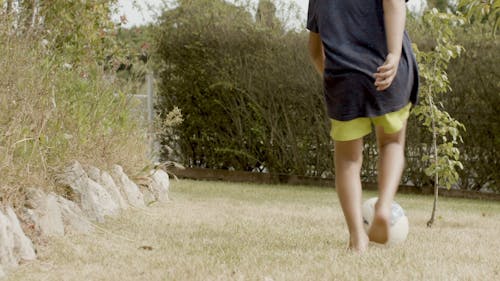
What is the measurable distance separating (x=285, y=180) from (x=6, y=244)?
24.2ft

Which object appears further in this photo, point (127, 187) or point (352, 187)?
point (127, 187)

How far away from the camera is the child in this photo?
390cm

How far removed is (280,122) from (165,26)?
2346 mm

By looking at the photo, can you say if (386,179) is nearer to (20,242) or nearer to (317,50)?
(317,50)

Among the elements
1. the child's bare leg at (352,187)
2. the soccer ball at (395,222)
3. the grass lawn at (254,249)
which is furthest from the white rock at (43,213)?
the soccer ball at (395,222)

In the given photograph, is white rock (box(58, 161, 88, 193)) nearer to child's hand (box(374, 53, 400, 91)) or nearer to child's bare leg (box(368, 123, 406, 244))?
child's bare leg (box(368, 123, 406, 244))

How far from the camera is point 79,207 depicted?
544 centimetres

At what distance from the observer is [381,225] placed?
382 cm

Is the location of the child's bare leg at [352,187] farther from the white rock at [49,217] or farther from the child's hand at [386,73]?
the white rock at [49,217]

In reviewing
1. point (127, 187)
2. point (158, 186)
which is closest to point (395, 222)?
point (127, 187)

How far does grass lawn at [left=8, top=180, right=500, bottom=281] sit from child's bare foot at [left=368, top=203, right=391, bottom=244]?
4.5 inches

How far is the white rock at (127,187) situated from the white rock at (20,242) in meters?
2.43

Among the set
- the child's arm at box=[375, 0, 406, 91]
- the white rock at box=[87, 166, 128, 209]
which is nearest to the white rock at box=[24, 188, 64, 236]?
the white rock at box=[87, 166, 128, 209]

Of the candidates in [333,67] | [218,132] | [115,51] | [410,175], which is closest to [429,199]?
[410,175]
